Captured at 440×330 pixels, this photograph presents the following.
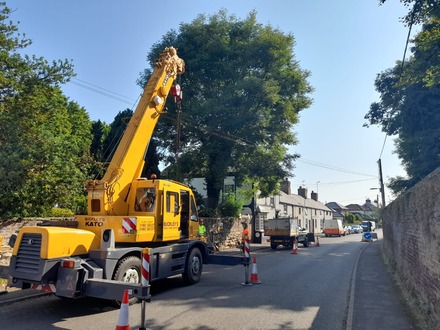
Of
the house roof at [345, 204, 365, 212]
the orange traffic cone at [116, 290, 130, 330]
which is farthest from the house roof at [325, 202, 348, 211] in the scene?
the orange traffic cone at [116, 290, 130, 330]

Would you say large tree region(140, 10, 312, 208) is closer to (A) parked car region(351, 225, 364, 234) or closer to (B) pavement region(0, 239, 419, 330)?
(B) pavement region(0, 239, 419, 330)

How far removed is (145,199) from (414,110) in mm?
18445

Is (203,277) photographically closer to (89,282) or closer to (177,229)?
(177,229)

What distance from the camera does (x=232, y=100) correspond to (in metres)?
23.1

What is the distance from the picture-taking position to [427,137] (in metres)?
20.8

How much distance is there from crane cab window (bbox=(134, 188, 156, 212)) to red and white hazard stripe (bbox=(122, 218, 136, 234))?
0.91 m

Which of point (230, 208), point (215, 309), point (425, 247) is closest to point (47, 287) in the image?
point (215, 309)

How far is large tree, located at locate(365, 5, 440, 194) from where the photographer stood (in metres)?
15.4

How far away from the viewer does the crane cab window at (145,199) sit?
30.2 ft

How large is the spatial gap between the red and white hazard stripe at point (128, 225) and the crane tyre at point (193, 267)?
2582 mm

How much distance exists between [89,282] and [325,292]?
247 inches

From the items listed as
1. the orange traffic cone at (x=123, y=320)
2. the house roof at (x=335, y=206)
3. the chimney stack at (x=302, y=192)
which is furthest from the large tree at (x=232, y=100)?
the house roof at (x=335, y=206)

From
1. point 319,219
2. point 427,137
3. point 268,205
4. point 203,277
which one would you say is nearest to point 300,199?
point 319,219

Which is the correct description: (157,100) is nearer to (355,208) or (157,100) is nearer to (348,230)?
(348,230)
